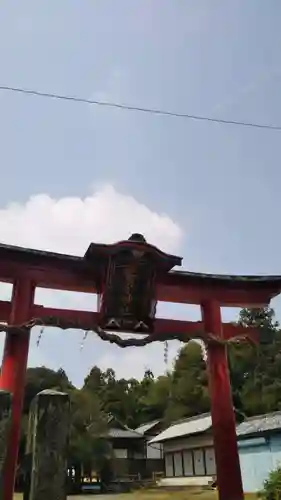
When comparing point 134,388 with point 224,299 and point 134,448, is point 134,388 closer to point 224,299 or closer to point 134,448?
point 134,448

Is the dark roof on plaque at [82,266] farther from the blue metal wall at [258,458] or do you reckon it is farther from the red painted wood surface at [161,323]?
the blue metal wall at [258,458]

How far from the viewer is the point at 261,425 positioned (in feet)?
73.7

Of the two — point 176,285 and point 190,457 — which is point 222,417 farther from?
point 190,457

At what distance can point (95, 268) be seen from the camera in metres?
9.80

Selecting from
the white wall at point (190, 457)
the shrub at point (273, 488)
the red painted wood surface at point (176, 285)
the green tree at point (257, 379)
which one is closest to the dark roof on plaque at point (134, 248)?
the red painted wood surface at point (176, 285)

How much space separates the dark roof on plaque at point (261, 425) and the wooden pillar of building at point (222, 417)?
1080 centimetres

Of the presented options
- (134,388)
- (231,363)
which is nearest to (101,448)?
(231,363)

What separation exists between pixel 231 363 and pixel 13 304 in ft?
177

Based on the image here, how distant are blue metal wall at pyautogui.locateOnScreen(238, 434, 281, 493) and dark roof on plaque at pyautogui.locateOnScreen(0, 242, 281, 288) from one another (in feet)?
36.8

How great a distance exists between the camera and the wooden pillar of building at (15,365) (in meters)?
7.93

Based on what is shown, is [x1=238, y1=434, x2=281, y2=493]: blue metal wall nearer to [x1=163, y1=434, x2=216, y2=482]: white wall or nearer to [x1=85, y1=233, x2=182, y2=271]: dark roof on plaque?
[x1=163, y1=434, x2=216, y2=482]: white wall

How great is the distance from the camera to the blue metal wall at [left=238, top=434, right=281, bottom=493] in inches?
772

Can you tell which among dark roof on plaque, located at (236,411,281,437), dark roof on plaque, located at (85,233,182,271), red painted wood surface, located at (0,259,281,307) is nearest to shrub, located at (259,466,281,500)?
red painted wood surface, located at (0,259,281,307)

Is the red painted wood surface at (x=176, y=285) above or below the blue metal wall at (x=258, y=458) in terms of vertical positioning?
above
